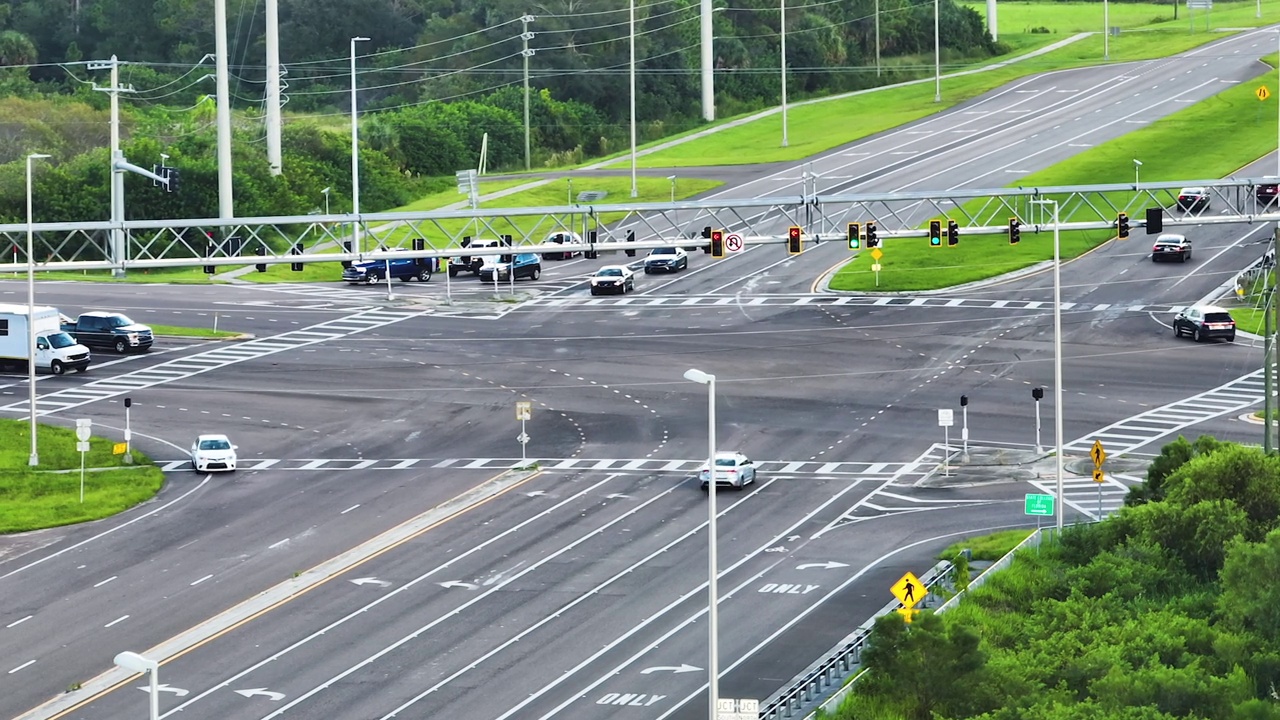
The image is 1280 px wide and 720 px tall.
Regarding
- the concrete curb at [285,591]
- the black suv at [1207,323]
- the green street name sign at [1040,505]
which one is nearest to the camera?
the concrete curb at [285,591]

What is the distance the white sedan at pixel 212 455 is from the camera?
221 ft

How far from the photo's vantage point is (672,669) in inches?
1869

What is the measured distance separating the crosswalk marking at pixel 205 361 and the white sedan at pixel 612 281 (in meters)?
9.66

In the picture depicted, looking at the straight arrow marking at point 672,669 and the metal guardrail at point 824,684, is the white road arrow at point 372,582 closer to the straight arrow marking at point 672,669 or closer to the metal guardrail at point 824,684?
the straight arrow marking at point 672,669

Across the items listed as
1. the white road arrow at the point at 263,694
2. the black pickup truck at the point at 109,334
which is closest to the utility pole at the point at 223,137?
the black pickup truck at the point at 109,334

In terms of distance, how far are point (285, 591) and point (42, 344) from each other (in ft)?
109

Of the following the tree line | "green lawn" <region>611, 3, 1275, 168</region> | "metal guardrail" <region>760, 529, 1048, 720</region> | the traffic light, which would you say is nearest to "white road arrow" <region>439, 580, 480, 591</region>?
"metal guardrail" <region>760, 529, 1048, 720</region>

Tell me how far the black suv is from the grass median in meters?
43.3

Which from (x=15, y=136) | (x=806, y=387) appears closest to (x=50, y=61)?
(x=15, y=136)

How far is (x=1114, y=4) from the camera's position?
198125 millimetres

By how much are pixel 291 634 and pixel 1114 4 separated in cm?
16273

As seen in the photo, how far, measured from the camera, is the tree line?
4103cm

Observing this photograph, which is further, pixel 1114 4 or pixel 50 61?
pixel 1114 4

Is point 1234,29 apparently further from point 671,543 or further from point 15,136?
point 671,543
